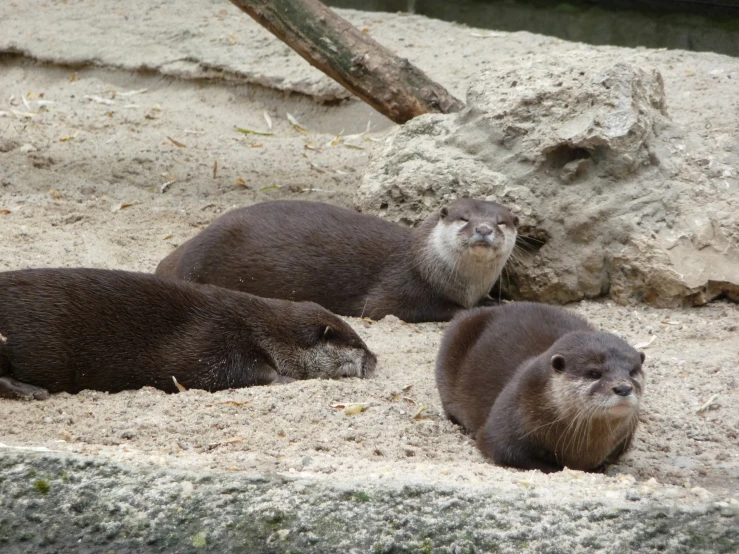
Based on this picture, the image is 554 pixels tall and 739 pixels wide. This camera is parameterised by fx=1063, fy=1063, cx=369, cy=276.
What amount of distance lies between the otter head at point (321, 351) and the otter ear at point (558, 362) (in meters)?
1.44

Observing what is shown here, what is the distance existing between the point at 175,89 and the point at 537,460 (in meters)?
6.74

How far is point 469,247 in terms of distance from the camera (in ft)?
19.8

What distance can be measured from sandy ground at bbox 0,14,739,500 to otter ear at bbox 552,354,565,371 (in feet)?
1.42

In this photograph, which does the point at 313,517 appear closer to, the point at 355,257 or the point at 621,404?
the point at 621,404

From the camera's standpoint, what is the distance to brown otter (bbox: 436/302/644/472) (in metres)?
3.52

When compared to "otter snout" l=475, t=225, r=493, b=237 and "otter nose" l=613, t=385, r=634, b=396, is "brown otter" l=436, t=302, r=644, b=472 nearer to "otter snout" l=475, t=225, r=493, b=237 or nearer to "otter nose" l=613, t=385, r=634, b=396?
"otter nose" l=613, t=385, r=634, b=396

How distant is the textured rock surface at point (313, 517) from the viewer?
8.34 feet

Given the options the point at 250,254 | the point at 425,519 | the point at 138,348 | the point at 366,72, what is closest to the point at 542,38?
the point at 366,72

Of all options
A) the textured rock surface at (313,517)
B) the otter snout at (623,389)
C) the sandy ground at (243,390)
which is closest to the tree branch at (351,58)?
the sandy ground at (243,390)

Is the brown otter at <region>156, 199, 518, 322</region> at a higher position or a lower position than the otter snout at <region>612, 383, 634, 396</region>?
lower

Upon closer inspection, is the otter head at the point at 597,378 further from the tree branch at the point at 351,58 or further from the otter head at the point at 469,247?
the tree branch at the point at 351,58

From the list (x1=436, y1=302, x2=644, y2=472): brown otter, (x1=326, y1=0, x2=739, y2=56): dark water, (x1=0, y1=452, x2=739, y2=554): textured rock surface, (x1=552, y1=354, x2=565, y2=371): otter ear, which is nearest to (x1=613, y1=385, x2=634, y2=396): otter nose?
(x1=436, y1=302, x2=644, y2=472): brown otter

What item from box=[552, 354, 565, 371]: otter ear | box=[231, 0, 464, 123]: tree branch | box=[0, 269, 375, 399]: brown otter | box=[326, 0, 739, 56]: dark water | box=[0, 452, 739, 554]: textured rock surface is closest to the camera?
box=[0, 452, 739, 554]: textured rock surface

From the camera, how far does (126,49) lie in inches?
390
